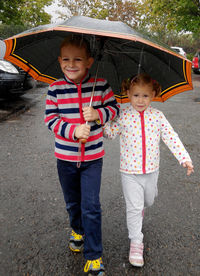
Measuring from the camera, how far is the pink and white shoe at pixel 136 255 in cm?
220

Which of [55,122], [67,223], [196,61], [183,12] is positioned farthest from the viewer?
[196,61]

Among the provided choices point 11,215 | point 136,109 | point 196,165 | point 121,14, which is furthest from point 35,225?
point 121,14

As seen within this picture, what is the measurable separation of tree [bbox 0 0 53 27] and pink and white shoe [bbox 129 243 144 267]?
18.8m

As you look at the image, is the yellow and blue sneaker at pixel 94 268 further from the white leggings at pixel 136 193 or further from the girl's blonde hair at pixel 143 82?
the girl's blonde hair at pixel 143 82

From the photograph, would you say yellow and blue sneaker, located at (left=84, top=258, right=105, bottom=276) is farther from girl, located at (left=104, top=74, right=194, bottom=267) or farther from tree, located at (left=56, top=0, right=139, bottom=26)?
tree, located at (left=56, top=0, right=139, bottom=26)

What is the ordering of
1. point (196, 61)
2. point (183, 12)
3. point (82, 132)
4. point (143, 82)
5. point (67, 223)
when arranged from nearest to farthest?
point (82, 132) → point (143, 82) → point (67, 223) → point (183, 12) → point (196, 61)

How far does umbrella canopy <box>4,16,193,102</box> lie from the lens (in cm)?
207

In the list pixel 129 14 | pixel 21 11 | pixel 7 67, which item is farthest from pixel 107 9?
pixel 7 67

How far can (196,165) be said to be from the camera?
4.26 metres

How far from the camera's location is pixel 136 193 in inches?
87.6

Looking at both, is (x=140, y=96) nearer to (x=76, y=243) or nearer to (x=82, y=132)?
(x=82, y=132)

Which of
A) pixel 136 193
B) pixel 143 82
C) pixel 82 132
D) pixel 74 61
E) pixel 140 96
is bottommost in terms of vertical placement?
pixel 136 193

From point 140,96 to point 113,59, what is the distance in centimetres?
46

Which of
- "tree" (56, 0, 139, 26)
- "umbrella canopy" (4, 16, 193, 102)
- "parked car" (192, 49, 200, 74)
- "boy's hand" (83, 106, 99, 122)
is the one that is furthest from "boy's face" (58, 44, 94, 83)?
"tree" (56, 0, 139, 26)
